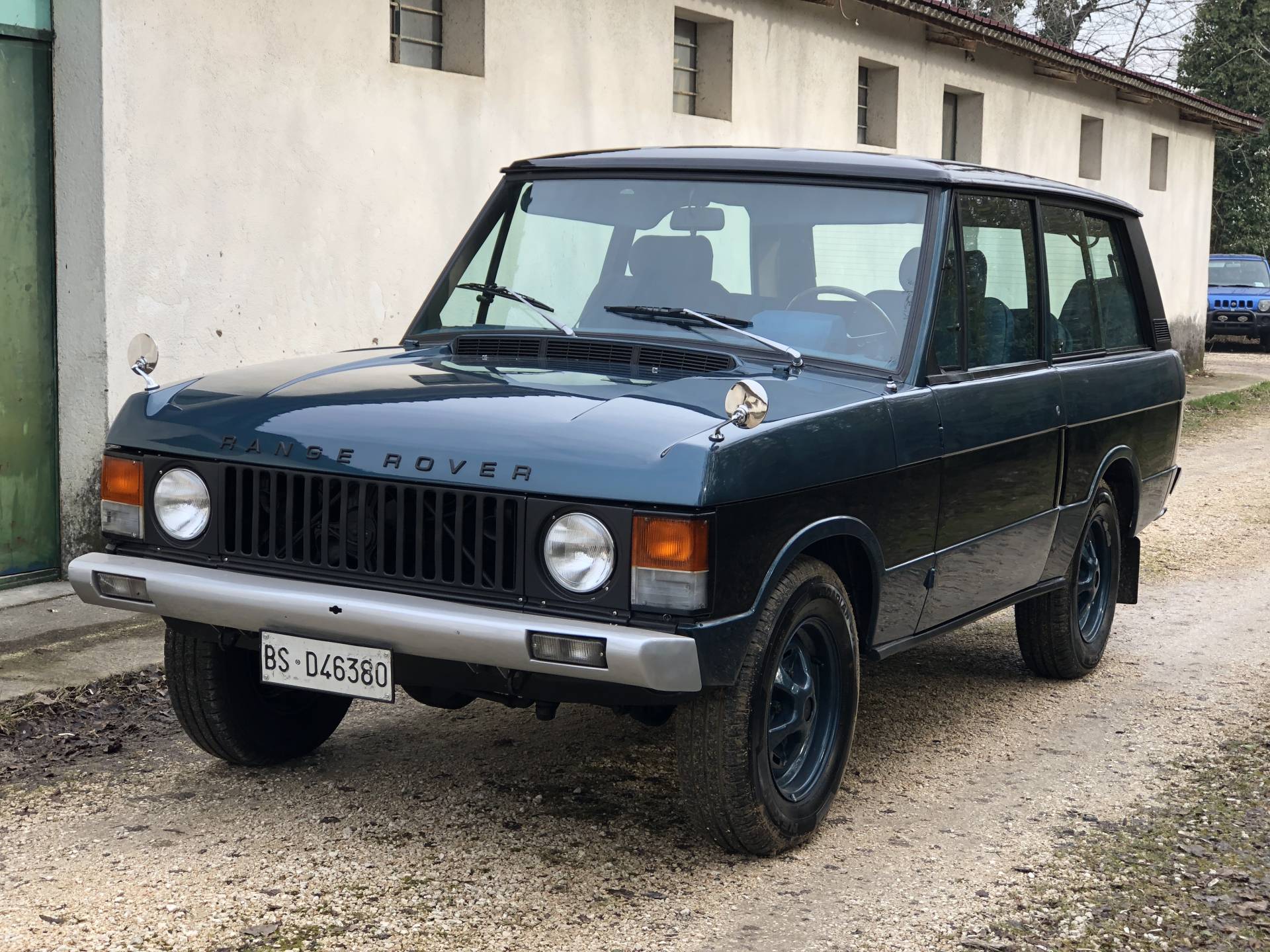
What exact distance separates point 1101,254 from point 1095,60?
1505 cm

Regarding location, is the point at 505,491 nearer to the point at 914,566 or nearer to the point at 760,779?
the point at 760,779

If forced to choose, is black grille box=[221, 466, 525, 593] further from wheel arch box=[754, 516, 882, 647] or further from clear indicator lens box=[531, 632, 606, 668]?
wheel arch box=[754, 516, 882, 647]

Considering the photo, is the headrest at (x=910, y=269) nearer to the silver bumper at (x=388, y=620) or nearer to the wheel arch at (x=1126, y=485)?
the silver bumper at (x=388, y=620)

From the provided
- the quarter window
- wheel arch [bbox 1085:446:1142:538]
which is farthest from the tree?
the quarter window

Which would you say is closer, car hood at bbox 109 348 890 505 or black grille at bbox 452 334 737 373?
car hood at bbox 109 348 890 505

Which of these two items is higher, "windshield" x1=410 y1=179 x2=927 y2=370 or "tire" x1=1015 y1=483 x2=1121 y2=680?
"windshield" x1=410 y1=179 x2=927 y2=370

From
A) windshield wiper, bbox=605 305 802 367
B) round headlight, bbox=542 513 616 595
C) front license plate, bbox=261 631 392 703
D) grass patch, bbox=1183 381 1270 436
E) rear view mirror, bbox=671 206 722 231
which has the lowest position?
grass patch, bbox=1183 381 1270 436

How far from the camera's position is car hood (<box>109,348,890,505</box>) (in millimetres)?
3771

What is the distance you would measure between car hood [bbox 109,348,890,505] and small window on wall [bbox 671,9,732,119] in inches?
370

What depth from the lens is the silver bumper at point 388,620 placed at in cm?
369

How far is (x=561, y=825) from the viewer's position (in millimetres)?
4562

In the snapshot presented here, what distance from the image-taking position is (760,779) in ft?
13.6

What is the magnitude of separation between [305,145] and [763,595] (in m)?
6.01

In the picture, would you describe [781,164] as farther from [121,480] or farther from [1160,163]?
[1160,163]
